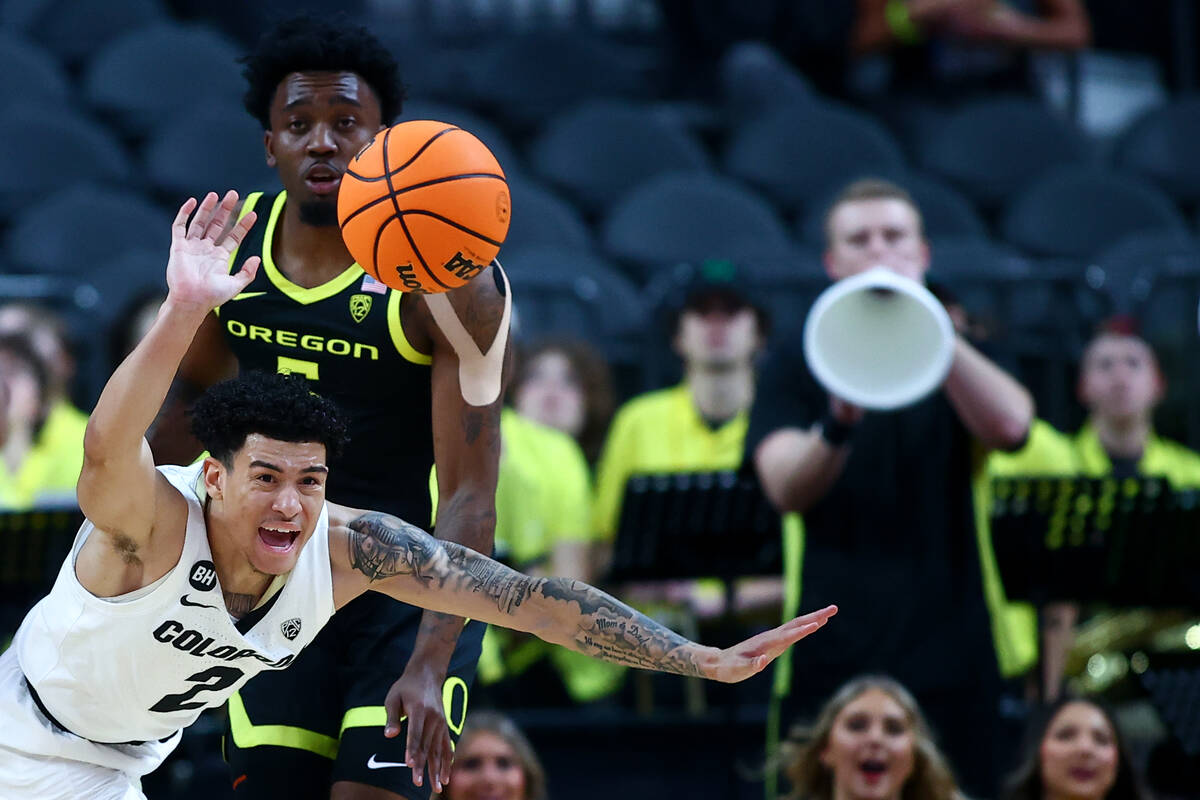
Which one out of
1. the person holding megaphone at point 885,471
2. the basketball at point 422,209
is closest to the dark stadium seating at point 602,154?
the person holding megaphone at point 885,471

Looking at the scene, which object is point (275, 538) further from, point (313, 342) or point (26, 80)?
point (26, 80)

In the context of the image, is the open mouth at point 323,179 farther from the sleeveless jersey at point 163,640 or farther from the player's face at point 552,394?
the player's face at point 552,394

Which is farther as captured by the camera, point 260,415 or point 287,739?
point 287,739

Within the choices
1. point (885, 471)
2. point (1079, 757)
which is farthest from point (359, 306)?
point (1079, 757)

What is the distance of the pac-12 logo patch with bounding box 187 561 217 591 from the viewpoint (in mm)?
3758

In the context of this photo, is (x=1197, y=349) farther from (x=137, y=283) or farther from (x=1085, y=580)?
(x=137, y=283)

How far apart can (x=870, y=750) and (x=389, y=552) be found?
2594 mm

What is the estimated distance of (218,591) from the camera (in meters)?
3.80

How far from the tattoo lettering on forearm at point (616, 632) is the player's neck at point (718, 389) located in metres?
3.62

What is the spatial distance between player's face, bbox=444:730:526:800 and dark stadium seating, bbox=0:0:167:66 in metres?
7.04

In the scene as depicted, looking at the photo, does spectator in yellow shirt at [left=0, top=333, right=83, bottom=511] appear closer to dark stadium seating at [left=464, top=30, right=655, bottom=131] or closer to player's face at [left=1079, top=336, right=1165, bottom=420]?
player's face at [left=1079, top=336, right=1165, bottom=420]

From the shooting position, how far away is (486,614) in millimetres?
3912

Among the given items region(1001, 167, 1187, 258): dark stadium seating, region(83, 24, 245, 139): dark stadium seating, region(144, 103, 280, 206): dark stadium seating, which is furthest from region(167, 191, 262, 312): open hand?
region(1001, 167, 1187, 258): dark stadium seating

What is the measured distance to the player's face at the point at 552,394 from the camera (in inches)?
306
